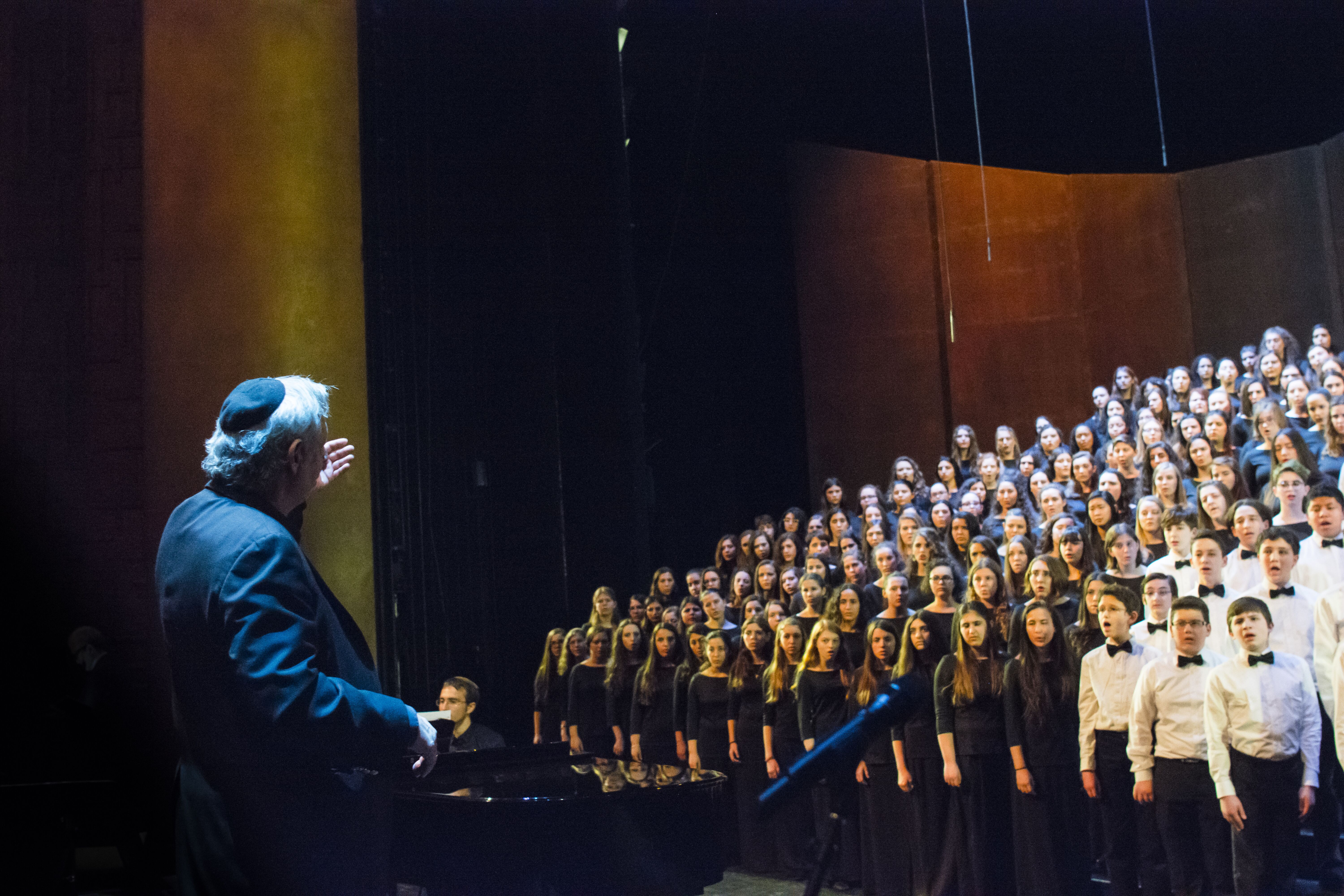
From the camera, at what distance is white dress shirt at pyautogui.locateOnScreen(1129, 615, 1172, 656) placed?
177 inches

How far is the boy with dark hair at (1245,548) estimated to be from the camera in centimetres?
458

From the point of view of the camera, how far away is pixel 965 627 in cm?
495

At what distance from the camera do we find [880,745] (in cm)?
540

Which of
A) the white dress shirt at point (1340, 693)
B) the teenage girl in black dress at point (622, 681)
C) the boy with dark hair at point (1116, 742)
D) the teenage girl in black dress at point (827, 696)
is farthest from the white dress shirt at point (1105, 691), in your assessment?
the teenage girl in black dress at point (622, 681)

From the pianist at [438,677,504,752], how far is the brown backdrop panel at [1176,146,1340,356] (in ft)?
27.9

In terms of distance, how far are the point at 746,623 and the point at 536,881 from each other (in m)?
3.38

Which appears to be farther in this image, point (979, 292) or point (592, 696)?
point (979, 292)

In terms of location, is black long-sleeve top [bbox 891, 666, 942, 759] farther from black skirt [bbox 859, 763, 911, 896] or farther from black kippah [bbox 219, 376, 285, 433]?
black kippah [bbox 219, 376, 285, 433]

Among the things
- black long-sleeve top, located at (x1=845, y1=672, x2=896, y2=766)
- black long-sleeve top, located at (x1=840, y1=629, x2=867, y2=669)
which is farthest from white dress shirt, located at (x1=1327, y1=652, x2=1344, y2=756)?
black long-sleeve top, located at (x1=840, y1=629, x2=867, y2=669)

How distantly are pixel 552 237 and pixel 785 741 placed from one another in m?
3.40

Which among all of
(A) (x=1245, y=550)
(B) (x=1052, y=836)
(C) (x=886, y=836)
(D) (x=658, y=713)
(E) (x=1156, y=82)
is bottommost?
(C) (x=886, y=836)

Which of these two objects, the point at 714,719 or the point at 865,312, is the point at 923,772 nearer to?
the point at 714,719

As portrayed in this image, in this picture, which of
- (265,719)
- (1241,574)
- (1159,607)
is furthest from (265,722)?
(1241,574)

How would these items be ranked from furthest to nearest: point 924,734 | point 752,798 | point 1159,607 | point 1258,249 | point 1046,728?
1. point 1258,249
2. point 752,798
3. point 924,734
4. point 1046,728
5. point 1159,607
